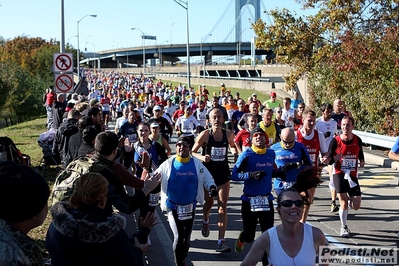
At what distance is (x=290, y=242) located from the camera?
14.2ft

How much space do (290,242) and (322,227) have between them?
18.4 feet

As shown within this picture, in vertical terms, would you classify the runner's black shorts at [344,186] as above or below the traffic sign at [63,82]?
below

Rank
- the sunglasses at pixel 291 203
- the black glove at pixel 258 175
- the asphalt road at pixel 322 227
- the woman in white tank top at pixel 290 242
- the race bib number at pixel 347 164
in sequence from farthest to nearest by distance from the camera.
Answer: the race bib number at pixel 347 164 < the asphalt road at pixel 322 227 < the black glove at pixel 258 175 < the sunglasses at pixel 291 203 < the woman in white tank top at pixel 290 242

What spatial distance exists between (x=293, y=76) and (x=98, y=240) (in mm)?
22038

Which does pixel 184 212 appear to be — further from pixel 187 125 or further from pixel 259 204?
pixel 187 125

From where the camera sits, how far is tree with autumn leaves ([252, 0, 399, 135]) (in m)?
19.6

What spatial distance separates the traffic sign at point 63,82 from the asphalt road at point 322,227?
198 inches

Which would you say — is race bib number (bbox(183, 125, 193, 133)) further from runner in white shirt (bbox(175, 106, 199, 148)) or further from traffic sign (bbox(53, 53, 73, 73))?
traffic sign (bbox(53, 53, 73, 73))

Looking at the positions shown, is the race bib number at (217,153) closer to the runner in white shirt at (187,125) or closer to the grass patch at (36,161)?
the grass patch at (36,161)

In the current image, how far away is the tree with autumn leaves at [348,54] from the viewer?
19609 mm

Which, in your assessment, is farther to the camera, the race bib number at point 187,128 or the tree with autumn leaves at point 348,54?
the tree with autumn leaves at point 348,54

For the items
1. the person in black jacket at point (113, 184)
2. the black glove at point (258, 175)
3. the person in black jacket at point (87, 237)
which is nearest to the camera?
the person in black jacket at point (87, 237)

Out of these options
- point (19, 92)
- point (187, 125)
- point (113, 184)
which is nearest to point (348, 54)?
point (187, 125)

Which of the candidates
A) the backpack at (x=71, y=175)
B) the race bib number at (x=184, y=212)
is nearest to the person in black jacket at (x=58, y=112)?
the race bib number at (x=184, y=212)
